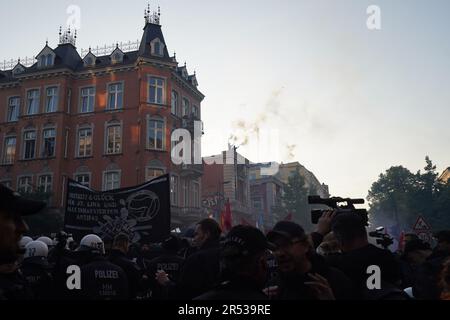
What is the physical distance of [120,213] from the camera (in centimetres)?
916

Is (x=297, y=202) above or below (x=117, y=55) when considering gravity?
below

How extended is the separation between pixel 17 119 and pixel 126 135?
10838 mm

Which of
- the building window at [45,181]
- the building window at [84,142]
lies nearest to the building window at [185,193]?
the building window at [84,142]

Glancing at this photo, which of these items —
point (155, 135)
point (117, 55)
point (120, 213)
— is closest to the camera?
point (120, 213)

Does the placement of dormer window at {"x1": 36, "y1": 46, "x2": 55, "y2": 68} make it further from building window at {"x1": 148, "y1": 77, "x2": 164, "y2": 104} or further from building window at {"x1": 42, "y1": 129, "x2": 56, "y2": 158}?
building window at {"x1": 148, "y1": 77, "x2": 164, "y2": 104}

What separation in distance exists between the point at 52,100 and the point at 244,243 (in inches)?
1349

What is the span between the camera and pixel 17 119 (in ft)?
112

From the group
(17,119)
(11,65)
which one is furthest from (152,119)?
(11,65)

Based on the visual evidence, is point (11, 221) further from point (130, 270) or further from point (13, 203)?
point (130, 270)

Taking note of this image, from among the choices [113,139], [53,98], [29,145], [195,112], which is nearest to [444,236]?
[113,139]

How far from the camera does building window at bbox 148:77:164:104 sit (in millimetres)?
31781
